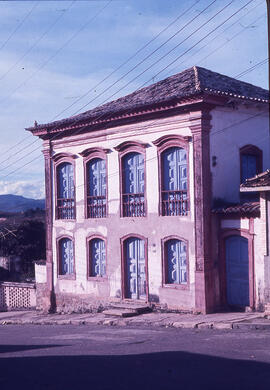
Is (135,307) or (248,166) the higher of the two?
(248,166)

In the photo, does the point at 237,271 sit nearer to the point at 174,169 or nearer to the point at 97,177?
the point at 174,169

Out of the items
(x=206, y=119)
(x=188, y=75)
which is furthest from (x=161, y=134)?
(x=188, y=75)

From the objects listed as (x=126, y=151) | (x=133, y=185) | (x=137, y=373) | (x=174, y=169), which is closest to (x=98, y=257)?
(x=133, y=185)

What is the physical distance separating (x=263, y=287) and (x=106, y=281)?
633 centimetres

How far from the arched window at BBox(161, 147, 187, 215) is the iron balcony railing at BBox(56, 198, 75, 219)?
4791 millimetres

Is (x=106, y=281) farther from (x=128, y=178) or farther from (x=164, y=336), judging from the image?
(x=164, y=336)

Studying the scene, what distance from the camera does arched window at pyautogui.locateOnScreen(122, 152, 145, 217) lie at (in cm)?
1794

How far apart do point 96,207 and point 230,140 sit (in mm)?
5788

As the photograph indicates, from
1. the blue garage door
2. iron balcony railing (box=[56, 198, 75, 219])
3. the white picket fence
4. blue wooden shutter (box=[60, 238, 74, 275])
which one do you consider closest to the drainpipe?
iron balcony railing (box=[56, 198, 75, 219])

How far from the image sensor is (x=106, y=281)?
754 inches

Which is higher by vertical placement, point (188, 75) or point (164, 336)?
point (188, 75)

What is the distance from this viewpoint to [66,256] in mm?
20922

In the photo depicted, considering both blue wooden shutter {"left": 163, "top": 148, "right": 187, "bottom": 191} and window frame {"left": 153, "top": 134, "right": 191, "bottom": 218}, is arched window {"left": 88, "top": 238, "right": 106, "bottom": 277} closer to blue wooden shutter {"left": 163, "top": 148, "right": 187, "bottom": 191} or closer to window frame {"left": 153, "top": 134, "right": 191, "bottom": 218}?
window frame {"left": 153, "top": 134, "right": 191, "bottom": 218}

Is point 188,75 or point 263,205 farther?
point 188,75
